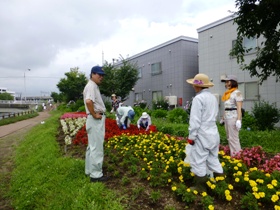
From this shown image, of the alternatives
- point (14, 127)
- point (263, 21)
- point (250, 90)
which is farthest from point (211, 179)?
point (14, 127)

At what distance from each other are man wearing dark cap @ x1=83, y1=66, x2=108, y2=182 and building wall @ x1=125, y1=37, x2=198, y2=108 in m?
15.6

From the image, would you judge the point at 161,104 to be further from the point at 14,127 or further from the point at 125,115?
the point at 14,127

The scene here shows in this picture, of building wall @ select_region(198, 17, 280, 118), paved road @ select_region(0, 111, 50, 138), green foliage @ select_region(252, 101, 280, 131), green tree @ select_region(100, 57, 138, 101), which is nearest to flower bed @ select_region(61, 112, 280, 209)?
green foliage @ select_region(252, 101, 280, 131)

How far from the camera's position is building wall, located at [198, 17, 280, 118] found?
14711 millimetres

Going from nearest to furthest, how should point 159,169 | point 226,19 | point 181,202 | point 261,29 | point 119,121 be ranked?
1. point 181,202
2. point 159,169
3. point 261,29
4. point 119,121
5. point 226,19

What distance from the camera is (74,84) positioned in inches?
1474

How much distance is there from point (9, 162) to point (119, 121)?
4094 mm

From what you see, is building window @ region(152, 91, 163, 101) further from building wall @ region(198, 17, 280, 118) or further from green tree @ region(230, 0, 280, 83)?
green tree @ region(230, 0, 280, 83)

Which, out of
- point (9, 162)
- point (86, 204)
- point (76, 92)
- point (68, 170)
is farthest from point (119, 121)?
point (76, 92)

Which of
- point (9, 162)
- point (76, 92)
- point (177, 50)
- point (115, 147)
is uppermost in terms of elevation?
point (177, 50)

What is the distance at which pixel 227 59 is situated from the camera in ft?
51.9

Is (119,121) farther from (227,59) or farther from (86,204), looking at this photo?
(227,59)

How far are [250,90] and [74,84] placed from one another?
2838 centimetres

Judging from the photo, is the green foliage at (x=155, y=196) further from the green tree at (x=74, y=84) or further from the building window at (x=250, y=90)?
the green tree at (x=74, y=84)
